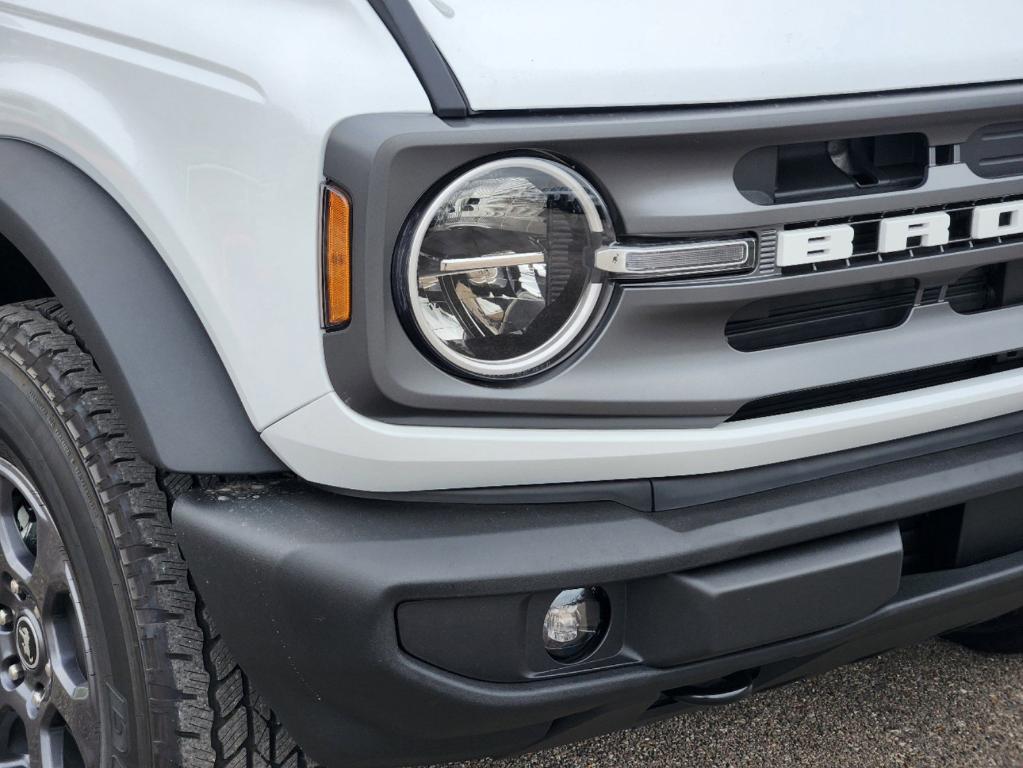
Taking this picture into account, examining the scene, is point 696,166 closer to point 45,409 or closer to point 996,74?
point 996,74

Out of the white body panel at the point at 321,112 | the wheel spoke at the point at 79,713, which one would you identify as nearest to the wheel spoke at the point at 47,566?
the wheel spoke at the point at 79,713

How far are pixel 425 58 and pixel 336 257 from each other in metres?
0.25

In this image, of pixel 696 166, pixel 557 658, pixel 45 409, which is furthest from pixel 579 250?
pixel 45 409

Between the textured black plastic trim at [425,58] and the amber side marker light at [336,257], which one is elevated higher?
the textured black plastic trim at [425,58]

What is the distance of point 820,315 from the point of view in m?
1.60

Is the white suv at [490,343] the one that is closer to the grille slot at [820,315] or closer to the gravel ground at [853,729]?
the grille slot at [820,315]

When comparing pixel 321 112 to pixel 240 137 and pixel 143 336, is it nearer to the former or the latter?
pixel 240 137

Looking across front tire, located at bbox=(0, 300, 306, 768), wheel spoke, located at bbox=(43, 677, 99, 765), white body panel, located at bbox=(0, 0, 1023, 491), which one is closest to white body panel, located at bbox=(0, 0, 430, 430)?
white body panel, located at bbox=(0, 0, 1023, 491)

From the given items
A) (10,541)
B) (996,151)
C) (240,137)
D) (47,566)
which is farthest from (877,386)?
(10,541)

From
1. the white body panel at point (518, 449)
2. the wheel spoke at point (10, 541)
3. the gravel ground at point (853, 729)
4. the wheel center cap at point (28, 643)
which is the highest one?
the white body panel at point (518, 449)

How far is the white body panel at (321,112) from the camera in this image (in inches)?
52.8

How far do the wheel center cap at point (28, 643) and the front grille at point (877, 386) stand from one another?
1.18m

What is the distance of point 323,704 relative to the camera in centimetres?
148

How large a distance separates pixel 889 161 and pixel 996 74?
0.21 meters
